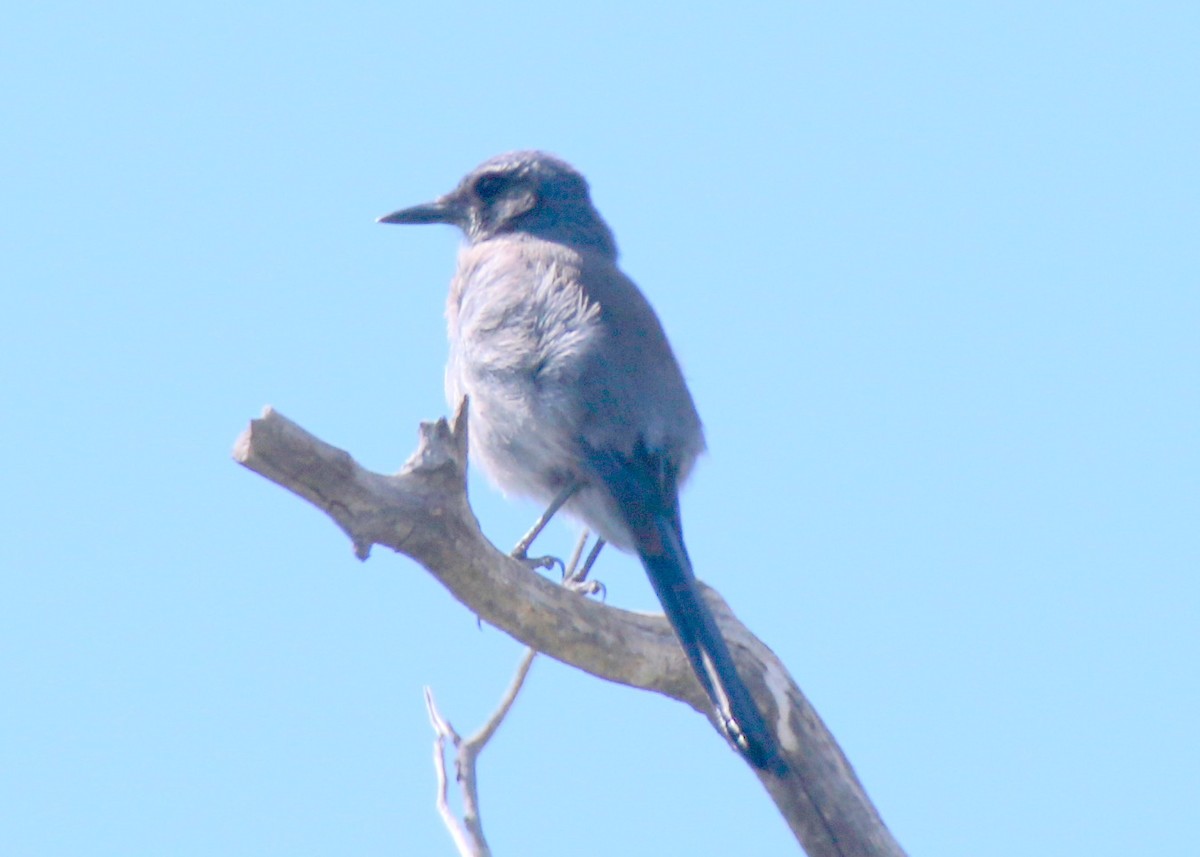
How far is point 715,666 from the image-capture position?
474cm

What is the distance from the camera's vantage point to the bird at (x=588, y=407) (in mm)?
5051

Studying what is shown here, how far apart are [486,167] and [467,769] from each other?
3.07 meters

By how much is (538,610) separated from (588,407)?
100 centimetres

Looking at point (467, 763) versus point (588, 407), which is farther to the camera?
point (588, 407)

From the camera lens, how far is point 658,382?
5.60m

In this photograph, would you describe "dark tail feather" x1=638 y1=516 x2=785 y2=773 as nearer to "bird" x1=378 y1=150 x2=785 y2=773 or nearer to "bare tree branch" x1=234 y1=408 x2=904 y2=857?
"bird" x1=378 y1=150 x2=785 y2=773

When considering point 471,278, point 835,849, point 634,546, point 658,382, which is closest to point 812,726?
point 835,849

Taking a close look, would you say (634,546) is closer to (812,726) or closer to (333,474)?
(812,726)

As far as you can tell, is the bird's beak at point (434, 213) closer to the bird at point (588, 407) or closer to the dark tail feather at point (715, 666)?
the bird at point (588, 407)

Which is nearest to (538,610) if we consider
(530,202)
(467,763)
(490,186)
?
(467,763)

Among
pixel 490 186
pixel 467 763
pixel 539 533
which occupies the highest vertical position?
pixel 490 186

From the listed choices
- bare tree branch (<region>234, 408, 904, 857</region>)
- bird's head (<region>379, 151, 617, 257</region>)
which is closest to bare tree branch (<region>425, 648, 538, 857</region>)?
bare tree branch (<region>234, 408, 904, 857</region>)

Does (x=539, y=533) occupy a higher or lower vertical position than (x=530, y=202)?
lower

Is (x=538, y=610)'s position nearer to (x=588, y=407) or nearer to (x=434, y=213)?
(x=588, y=407)
